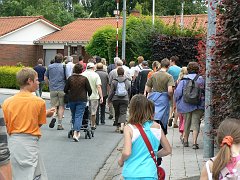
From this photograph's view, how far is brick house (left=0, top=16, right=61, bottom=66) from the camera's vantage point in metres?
49.4

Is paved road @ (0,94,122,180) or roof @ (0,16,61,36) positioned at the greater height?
roof @ (0,16,61,36)

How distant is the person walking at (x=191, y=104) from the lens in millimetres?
12328

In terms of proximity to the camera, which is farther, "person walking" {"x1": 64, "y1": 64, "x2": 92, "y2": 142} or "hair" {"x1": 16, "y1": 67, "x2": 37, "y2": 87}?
"person walking" {"x1": 64, "y1": 64, "x2": 92, "y2": 142}

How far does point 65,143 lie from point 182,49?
12862mm

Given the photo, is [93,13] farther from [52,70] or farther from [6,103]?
[6,103]

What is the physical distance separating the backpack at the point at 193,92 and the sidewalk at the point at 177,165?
98 cm

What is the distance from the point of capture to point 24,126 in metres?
6.86

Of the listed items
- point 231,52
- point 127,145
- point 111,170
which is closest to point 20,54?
point 111,170

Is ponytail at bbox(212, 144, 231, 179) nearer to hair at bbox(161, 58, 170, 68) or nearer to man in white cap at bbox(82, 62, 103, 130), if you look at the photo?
hair at bbox(161, 58, 170, 68)

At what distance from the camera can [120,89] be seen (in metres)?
15.2

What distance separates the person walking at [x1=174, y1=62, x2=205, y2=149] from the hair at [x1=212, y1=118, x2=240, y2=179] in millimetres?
7772

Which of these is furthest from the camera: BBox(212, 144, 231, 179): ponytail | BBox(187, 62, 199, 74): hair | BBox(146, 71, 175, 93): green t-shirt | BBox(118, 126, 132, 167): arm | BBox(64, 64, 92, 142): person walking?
BBox(64, 64, 92, 142): person walking

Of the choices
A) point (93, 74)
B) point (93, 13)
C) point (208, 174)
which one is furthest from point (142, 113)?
point (93, 13)

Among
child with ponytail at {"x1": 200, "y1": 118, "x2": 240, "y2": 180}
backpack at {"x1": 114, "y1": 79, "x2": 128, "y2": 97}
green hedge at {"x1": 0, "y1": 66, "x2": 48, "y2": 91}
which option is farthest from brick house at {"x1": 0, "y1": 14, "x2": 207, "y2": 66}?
child with ponytail at {"x1": 200, "y1": 118, "x2": 240, "y2": 180}
